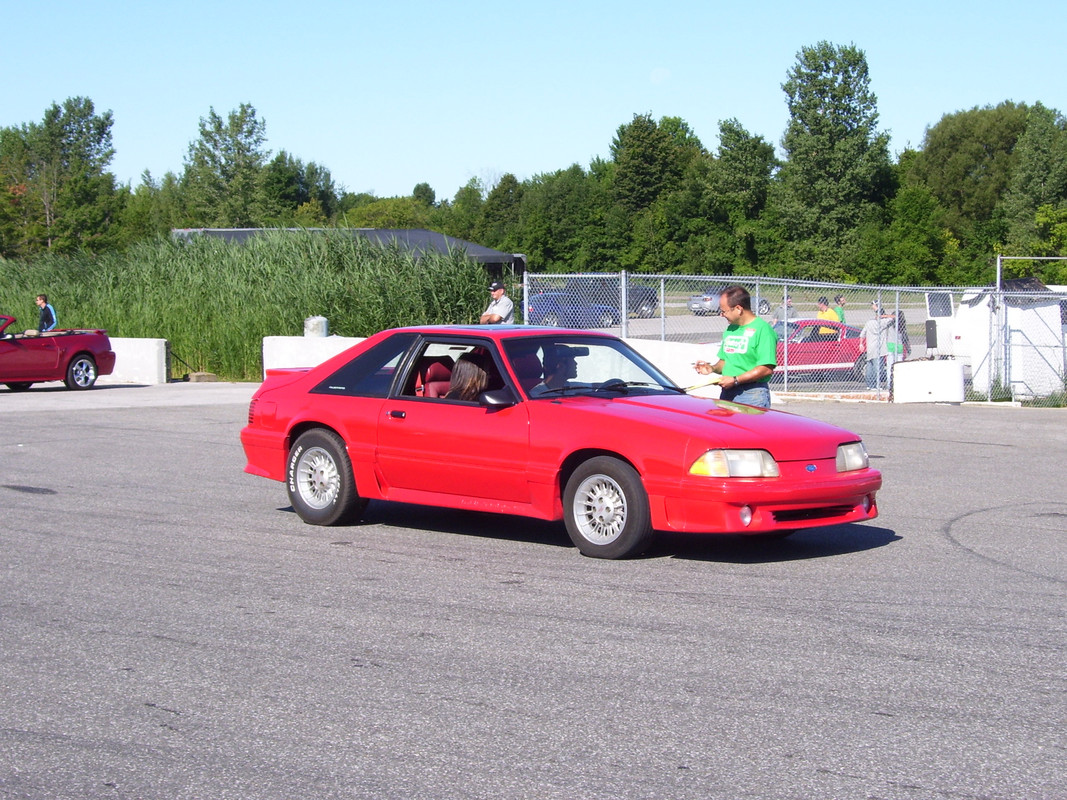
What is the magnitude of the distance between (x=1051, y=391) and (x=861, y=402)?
125 inches

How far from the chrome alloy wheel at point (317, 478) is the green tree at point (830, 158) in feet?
208

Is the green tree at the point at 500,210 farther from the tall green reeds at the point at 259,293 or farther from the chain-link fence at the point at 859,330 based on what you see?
the chain-link fence at the point at 859,330

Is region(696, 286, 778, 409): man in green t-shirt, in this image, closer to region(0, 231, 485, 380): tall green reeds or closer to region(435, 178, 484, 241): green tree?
region(0, 231, 485, 380): tall green reeds

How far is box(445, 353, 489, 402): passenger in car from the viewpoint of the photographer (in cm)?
809

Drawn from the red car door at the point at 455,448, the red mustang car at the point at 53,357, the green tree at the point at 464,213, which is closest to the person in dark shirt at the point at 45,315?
the red mustang car at the point at 53,357

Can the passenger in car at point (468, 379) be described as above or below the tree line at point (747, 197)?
below

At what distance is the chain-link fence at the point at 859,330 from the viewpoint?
19.8 meters

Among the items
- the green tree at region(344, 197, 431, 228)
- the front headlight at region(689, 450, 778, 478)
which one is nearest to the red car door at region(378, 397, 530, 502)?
the front headlight at region(689, 450, 778, 478)

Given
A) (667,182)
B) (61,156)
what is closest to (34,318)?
(667,182)

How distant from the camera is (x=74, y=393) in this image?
21.7 meters

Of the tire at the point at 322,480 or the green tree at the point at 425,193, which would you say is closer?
the tire at the point at 322,480

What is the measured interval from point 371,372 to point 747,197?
72726 millimetres

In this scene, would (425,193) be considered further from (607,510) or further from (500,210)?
(607,510)

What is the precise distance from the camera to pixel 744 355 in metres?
9.46
